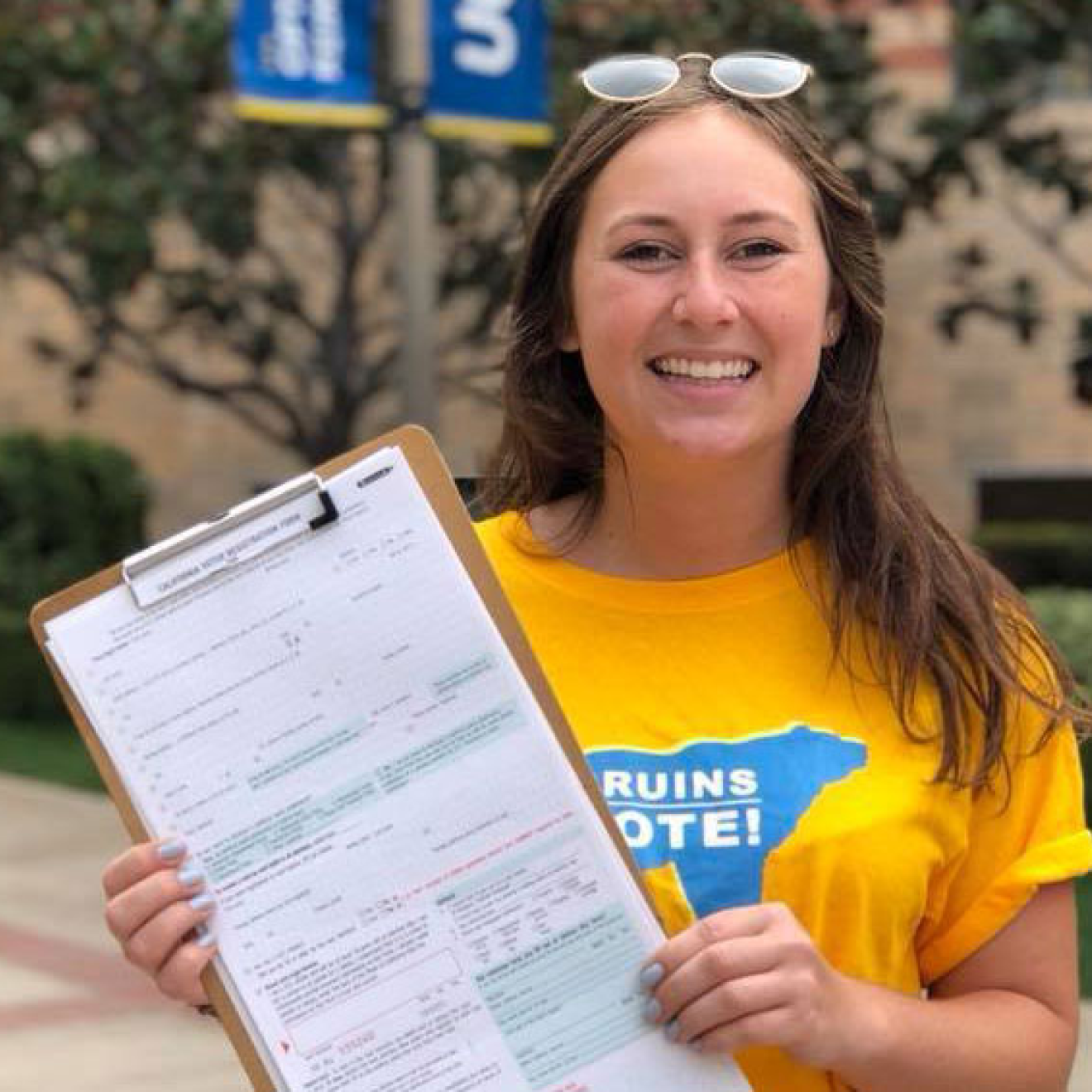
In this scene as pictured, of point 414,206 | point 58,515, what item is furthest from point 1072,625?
point 58,515

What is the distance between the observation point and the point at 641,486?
2.25 meters

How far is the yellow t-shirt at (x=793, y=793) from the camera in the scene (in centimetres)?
207

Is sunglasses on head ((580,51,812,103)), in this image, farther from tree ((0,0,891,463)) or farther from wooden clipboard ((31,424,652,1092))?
tree ((0,0,891,463))

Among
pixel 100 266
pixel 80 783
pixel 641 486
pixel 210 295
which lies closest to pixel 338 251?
pixel 210 295

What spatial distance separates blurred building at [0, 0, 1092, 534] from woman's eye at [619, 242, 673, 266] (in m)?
14.3

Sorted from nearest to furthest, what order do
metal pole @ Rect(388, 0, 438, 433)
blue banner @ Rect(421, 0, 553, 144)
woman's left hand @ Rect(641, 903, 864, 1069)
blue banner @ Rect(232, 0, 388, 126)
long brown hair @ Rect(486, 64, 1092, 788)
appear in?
woman's left hand @ Rect(641, 903, 864, 1069) → long brown hair @ Rect(486, 64, 1092, 788) → metal pole @ Rect(388, 0, 438, 433) → blue banner @ Rect(421, 0, 553, 144) → blue banner @ Rect(232, 0, 388, 126)

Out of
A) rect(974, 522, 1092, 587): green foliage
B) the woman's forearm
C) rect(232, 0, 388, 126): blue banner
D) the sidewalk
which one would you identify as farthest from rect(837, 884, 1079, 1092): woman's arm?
rect(974, 522, 1092, 587): green foliage

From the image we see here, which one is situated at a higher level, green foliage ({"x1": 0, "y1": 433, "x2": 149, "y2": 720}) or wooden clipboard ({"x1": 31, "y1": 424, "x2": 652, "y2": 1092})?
wooden clipboard ({"x1": 31, "y1": 424, "x2": 652, "y2": 1092})

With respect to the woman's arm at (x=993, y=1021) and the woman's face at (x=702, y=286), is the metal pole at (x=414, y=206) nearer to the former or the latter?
the woman's face at (x=702, y=286)

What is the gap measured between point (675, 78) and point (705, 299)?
0.84 feet

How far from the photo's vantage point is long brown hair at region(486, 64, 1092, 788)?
2.13m

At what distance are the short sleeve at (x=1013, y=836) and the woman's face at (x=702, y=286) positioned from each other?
374 millimetres

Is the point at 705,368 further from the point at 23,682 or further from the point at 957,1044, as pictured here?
the point at 23,682

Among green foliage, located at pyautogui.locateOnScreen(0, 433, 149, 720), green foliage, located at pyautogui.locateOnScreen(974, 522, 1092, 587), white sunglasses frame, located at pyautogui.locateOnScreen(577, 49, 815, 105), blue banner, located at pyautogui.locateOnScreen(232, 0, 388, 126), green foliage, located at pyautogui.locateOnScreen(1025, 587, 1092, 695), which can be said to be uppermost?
white sunglasses frame, located at pyautogui.locateOnScreen(577, 49, 815, 105)
